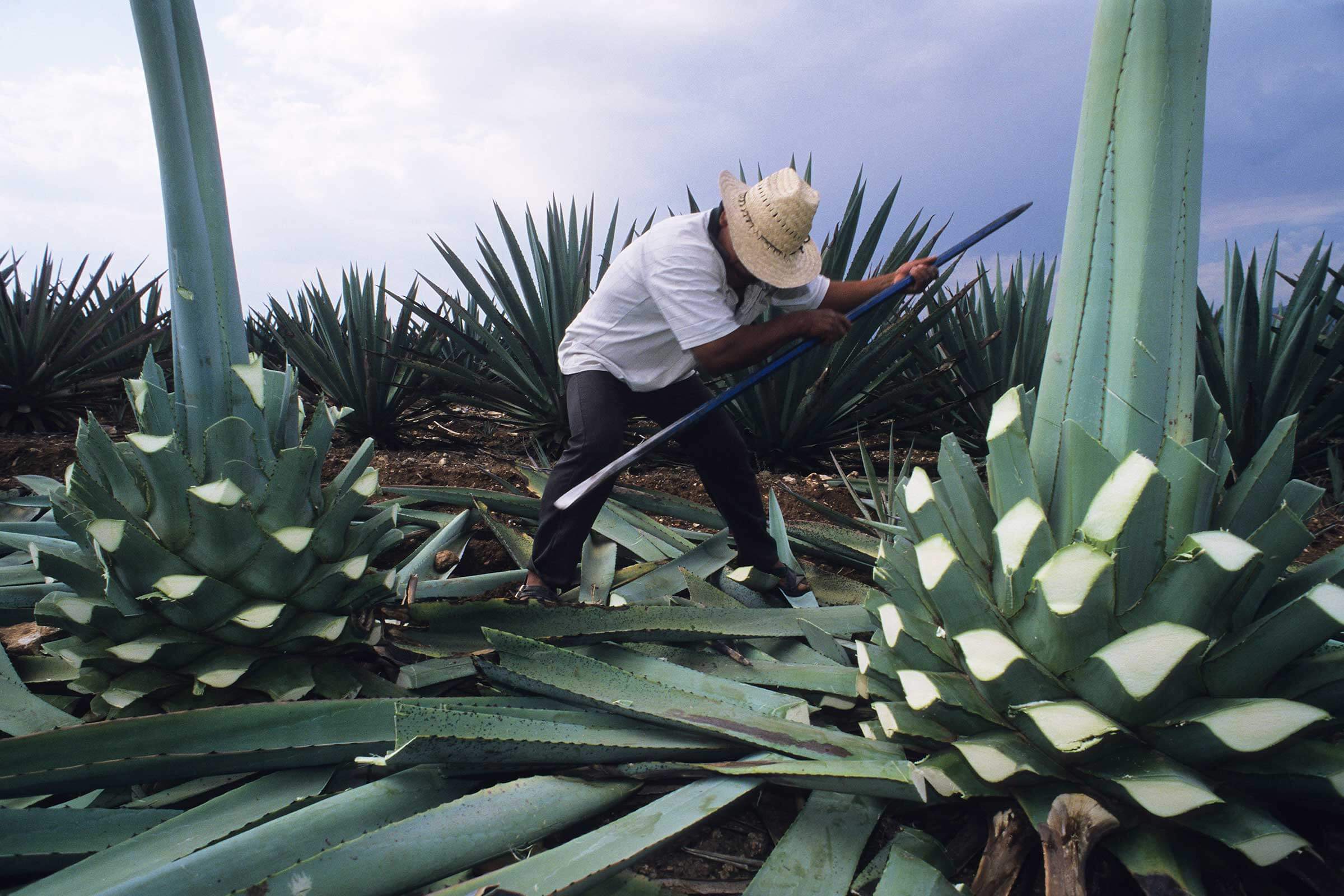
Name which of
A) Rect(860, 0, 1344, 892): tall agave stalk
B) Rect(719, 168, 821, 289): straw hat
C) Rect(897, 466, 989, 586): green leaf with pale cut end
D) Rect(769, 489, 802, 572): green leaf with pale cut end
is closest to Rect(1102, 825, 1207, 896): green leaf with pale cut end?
Rect(860, 0, 1344, 892): tall agave stalk

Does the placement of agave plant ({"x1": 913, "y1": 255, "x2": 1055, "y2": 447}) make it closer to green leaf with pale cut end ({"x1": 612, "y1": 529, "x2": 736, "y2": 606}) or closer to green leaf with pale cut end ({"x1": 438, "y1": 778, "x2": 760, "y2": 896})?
green leaf with pale cut end ({"x1": 612, "y1": 529, "x2": 736, "y2": 606})

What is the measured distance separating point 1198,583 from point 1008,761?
1.29ft

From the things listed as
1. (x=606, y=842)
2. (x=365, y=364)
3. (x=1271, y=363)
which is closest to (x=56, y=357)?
(x=365, y=364)

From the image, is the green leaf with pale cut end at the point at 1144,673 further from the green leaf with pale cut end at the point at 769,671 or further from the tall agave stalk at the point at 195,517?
the tall agave stalk at the point at 195,517

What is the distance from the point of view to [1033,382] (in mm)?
4355

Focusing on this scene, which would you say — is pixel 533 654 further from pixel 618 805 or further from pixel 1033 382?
pixel 1033 382

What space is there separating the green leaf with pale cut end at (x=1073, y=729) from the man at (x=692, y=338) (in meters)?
1.42

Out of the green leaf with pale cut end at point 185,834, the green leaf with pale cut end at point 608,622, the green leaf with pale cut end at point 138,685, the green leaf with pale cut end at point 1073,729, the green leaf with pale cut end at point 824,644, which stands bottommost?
the green leaf with pale cut end at point 185,834

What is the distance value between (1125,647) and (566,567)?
1719 millimetres

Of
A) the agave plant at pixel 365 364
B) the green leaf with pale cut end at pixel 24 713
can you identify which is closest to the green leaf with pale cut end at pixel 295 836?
the green leaf with pale cut end at pixel 24 713

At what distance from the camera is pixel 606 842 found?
1.42m

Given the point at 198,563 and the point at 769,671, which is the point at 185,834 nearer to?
the point at 198,563

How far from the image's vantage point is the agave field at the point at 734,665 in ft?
4.29

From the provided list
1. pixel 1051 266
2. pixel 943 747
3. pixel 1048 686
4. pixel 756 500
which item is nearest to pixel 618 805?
pixel 943 747
